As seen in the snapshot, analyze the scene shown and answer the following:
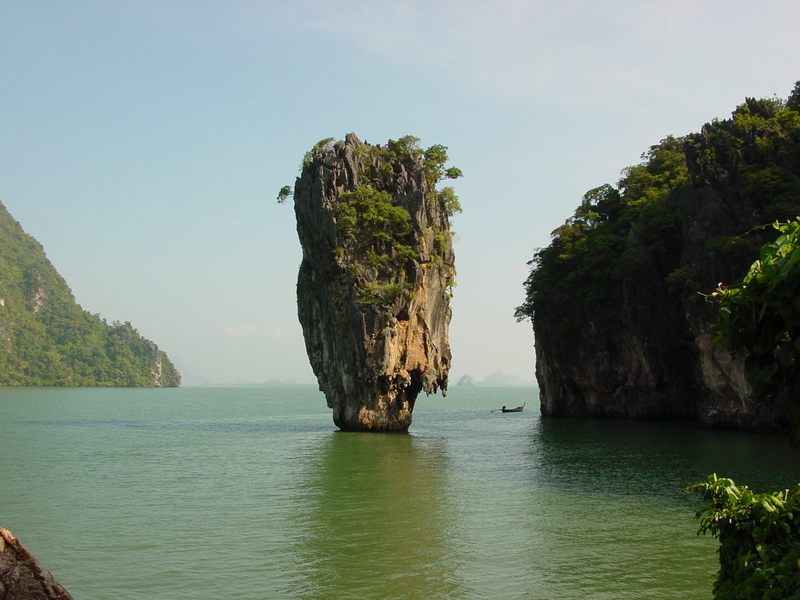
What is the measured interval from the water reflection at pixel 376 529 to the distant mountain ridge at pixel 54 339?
137055 mm

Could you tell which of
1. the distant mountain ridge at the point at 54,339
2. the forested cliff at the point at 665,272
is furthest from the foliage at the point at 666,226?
the distant mountain ridge at the point at 54,339

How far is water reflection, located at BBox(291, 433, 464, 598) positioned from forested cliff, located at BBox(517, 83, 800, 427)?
12.9 meters

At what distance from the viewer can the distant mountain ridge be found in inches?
5999

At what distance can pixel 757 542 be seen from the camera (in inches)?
193

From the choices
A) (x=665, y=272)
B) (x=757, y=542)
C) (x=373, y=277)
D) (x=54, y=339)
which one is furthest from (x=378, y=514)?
(x=54, y=339)

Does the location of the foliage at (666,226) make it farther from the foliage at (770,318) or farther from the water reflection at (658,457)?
the foliage at (770,318)

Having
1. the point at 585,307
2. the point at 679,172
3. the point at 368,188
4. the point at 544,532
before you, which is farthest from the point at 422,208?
the point at 544,532

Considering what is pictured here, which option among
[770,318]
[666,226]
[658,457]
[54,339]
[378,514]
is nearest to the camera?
[770,318]

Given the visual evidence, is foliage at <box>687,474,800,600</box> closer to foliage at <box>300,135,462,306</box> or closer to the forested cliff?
the forested cliff

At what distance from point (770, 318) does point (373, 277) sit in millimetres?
35978

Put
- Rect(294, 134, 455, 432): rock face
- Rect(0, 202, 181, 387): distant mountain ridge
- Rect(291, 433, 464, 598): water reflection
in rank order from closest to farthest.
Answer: Rect(291, 433, 464, 598): water reflection < Rect(294, 134, 455, 432): rock face < Rect(0, 202, 181, 387): distant mountain ridge

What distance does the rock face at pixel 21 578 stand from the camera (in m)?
Result: 5.09

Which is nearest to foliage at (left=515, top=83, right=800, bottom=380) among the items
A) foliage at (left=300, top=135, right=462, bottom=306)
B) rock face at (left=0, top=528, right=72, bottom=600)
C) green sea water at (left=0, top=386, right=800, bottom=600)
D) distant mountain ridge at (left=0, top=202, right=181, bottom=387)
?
green sea water at (left=0, top=386, right=800, bottom=600)

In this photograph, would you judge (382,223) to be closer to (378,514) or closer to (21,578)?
(378,514)
